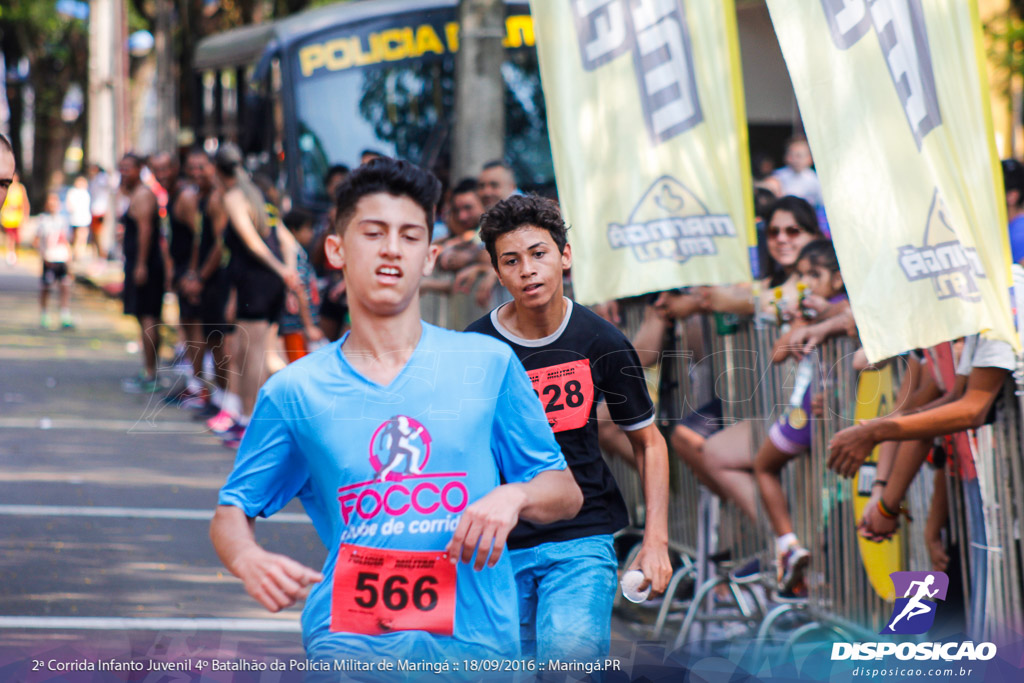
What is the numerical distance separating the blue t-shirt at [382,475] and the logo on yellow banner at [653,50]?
2606 mm

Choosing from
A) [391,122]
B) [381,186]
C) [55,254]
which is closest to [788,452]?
[381,186]

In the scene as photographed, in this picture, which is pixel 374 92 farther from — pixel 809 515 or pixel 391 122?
pixel 809 515

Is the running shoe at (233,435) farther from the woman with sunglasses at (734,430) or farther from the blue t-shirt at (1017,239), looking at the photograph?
the blue t-shirt at (1017,239)

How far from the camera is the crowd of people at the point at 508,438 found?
3.03 metres

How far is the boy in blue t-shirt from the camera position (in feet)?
9.90

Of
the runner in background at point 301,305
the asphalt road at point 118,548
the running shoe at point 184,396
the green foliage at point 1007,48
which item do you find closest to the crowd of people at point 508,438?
the asphalt road at point 118,548

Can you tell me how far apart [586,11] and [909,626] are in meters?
2.65

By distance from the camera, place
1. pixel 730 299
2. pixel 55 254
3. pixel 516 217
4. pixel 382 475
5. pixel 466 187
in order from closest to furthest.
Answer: pixel 382 475 < pixel 516 217 < pixel 730 299 < pixel 466 187 < pixel 55 254

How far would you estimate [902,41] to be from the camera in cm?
457

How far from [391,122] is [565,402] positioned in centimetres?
1002

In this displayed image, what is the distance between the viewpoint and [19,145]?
1842 inches

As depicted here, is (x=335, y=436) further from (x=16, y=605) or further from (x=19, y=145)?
(x=19, y=145)

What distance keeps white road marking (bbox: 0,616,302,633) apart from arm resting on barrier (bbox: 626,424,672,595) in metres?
2.40

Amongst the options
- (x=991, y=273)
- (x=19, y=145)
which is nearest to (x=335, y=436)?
(x=991, y=273)
